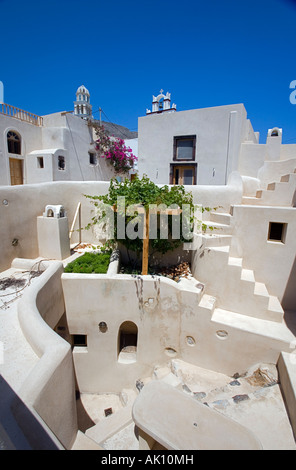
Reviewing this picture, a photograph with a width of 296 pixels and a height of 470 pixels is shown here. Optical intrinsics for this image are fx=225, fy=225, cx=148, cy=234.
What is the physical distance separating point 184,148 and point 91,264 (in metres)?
8.25

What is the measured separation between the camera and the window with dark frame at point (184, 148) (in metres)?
12.0

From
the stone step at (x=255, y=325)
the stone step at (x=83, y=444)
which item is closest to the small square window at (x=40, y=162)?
the stone step at (x=255, y=325)

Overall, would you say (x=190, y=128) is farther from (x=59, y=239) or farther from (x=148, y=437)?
(x=148, y=437)

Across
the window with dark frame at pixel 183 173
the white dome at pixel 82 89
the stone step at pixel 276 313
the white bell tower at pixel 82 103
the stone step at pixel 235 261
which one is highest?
the white dome at pixel 82 89

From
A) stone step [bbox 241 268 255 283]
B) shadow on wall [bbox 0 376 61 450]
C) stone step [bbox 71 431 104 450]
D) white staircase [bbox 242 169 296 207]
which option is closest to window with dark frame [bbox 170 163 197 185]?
white staircase [bbox 242 169 296 207]

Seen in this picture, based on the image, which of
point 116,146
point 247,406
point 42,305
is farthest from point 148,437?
point 116,146

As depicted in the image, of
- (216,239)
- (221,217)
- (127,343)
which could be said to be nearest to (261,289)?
(216,239)

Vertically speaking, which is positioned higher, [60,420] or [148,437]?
[60,420]

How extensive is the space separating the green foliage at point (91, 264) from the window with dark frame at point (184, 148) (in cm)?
704

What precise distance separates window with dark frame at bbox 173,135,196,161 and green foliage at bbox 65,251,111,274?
277 inches

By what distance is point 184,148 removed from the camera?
40.1ft

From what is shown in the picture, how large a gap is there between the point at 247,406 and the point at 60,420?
3650 mm

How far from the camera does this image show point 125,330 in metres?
8.51

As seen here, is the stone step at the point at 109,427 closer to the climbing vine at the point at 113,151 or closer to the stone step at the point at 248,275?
the stone step at the point at 248,275
